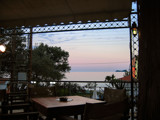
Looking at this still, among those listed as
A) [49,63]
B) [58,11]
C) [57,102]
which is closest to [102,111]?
[57,102]

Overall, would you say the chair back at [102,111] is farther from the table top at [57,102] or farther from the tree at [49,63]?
the tree at [49,63]

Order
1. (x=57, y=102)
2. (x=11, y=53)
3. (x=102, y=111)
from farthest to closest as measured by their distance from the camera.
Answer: (x=11, y=53)
(x=57, y=102)
(x=102, y=111)

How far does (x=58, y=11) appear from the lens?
14.2 feet

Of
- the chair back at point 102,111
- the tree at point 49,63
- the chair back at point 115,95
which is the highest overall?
the tree at point 49,63

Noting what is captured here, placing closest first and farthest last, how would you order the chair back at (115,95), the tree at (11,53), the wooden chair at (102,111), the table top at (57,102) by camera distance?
the wooden chair at (102,111) < the table top at (57,102) < the chair back at (115,95) < the tree at (11,53)

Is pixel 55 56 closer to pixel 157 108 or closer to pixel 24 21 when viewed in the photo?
pixel 24 21

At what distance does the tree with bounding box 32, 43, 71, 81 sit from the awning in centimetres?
1305

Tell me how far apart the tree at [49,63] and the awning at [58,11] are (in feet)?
42.8

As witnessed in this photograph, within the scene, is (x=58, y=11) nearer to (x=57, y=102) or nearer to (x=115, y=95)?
(x=115, y=95)

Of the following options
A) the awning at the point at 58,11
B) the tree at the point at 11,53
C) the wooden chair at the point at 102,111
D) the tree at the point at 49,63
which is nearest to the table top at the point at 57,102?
the wooden chair at the point at 102,111

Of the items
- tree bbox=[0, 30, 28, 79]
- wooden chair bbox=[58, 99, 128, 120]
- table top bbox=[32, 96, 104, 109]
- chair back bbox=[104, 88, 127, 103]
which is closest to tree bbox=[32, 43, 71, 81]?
tree bbox=[0, 30, 28, 79]

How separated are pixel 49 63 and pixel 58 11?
564 inches

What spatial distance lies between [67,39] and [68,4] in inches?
705

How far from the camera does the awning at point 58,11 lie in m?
3.86
